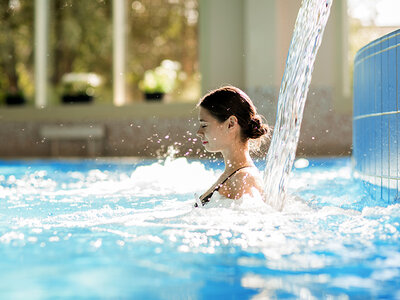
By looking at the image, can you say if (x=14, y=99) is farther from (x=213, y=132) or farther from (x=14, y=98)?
(x=213, y=132)

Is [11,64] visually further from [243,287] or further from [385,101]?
[243,287]

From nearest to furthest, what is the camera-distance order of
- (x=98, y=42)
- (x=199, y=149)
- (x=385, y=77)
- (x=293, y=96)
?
1. (x=385, y=77)
2. (x=293, y=96)
3. (x=199, y=149)
4. (x=98, y=42)

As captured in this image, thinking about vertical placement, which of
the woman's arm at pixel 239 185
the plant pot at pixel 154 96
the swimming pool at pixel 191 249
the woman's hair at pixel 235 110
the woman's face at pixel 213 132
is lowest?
the swimming pool at pixel 191 249

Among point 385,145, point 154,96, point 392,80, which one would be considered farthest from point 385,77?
point 154,96

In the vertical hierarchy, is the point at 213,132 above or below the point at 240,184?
above

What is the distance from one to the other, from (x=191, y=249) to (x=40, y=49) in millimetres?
9078

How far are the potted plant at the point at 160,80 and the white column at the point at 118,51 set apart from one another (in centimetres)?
38

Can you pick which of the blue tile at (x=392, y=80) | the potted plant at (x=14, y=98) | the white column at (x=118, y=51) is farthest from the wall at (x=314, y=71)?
the blue tile at (x=392, y=80)

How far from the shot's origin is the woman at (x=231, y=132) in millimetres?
3170

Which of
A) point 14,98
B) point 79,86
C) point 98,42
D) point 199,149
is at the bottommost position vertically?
point 199,149

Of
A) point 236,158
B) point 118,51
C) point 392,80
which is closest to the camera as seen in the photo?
point 236,158

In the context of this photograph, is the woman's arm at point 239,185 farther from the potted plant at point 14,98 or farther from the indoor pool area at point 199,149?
the potted plant at point 14,98

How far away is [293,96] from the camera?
3.99m

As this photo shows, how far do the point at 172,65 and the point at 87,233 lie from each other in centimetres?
824
